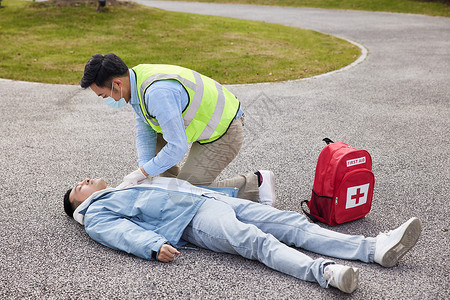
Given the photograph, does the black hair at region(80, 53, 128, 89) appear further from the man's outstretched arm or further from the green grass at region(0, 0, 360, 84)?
the green grass at region(0, 0, 360, 84)

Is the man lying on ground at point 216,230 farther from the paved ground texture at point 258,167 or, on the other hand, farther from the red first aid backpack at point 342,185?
the red first aid backpack at point 342,185

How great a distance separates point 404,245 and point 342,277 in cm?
61

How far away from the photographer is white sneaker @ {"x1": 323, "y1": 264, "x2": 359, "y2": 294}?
2432mm

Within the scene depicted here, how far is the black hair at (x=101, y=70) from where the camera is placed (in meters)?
2.93

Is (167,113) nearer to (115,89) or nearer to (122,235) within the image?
(115,89)

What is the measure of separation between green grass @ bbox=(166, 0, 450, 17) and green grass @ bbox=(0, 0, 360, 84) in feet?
21.6

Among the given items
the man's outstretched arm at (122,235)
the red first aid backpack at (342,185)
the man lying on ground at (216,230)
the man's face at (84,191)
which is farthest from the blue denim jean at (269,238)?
the man's face at (84,191)

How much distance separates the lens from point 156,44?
10586 mm

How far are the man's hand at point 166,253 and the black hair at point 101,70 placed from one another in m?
1.18

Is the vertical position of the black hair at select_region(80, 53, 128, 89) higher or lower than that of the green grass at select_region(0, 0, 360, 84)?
higher

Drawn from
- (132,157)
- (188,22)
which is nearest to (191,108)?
(132,157)

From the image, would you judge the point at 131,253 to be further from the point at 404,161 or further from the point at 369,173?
the point at 404,161

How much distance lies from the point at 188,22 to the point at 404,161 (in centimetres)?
984

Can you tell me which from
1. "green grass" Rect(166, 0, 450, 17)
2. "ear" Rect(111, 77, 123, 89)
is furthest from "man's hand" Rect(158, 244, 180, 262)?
"green grass" Rect(166, 0, 450, 17)
